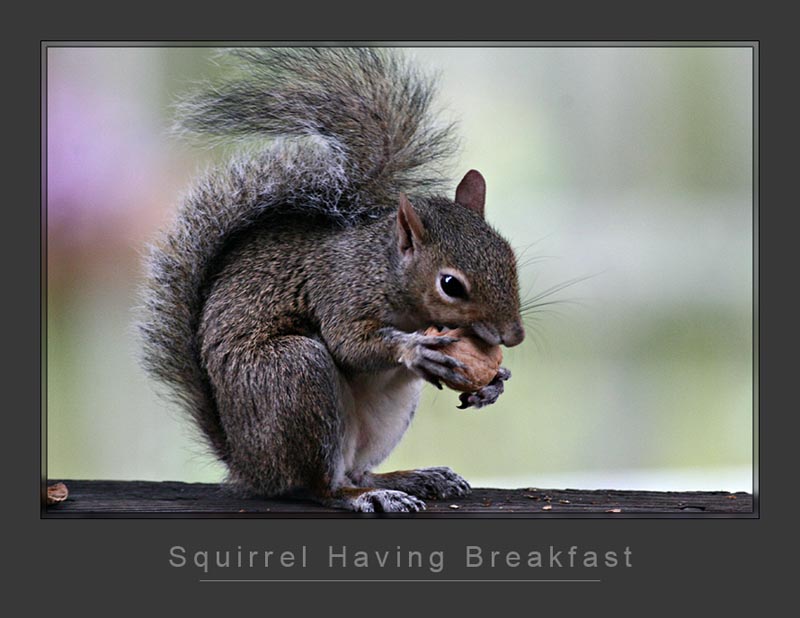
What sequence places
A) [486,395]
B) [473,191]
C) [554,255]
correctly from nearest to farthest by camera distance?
[486,395] < [473,191] < [554,255]

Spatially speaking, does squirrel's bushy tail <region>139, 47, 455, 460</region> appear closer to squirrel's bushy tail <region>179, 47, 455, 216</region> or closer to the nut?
squirrel's bushy tail <region>179, 47, 455, 216</region>

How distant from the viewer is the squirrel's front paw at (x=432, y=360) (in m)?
3.26

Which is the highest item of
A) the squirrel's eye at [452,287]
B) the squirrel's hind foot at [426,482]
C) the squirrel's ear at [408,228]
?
the squirrel's ear at [408,228]

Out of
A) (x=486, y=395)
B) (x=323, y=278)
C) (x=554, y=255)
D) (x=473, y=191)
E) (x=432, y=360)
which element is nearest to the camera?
(x=432, y=360)

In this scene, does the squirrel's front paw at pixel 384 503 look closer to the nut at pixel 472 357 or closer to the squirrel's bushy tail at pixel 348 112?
the nut at pixel 472 357

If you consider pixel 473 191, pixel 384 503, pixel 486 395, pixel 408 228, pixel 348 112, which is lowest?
pixel 384 503

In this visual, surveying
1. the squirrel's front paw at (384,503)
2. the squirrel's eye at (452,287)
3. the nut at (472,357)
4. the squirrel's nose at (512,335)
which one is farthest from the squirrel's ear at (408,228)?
the squirrel's front paw at (384,503)

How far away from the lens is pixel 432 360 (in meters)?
3.26

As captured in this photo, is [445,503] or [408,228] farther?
[445,503]

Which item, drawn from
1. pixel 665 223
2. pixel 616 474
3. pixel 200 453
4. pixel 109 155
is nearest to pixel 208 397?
pixel 200 453

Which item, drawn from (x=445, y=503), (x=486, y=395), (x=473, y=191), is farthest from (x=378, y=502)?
(x=473, y=191)

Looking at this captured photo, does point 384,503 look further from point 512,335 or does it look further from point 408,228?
point 408,228

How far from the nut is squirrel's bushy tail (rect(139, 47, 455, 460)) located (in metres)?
0.56

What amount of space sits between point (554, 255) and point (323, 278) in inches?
29.6
